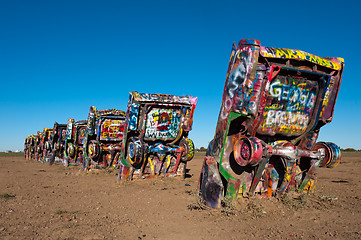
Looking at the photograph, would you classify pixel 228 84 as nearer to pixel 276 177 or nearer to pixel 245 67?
pixel 245 67

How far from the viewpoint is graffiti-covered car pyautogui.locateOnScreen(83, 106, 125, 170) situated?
1238cm

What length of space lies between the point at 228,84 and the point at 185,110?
4.55m

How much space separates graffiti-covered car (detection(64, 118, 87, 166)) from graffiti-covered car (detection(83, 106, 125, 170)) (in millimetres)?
3000

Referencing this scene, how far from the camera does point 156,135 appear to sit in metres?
9.63

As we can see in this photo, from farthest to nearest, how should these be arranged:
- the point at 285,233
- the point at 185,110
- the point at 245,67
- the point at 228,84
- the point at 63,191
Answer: the point at 185,110 < the point at 63,191 < the point at 228,84 < the point at 245,67 < the point at 285,233

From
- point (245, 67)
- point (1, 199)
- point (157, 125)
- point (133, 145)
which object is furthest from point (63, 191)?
point (245, 67)

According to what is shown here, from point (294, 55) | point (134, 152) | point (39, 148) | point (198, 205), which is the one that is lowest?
point (39, 148)

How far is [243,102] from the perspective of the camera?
5082mm

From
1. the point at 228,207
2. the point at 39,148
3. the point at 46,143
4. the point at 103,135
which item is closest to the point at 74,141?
the point at 103,135

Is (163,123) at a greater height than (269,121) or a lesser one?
lesser

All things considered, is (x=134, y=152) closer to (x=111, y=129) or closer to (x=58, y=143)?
(x=111, y=129)

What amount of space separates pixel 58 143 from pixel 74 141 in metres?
3.73

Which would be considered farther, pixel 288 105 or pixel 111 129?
pixel 111 129

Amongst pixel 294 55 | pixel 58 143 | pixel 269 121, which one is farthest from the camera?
pixel 58 143
